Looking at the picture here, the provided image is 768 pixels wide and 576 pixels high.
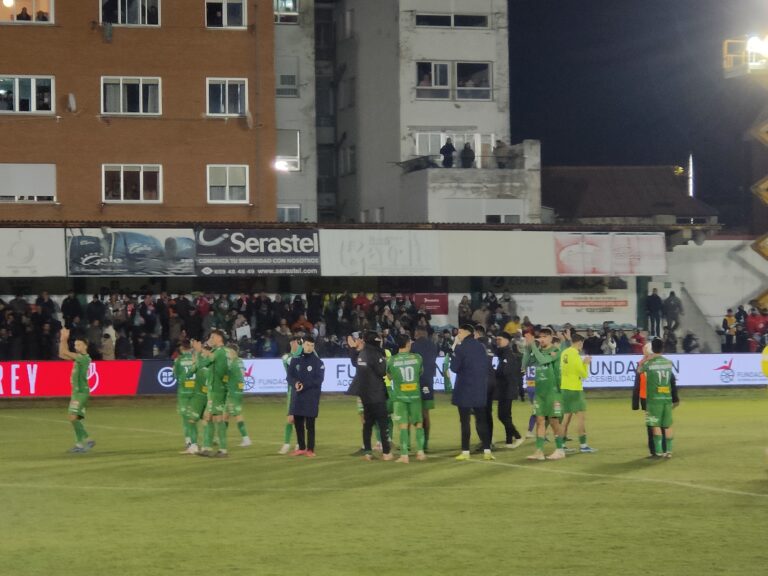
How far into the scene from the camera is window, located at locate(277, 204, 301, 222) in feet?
196

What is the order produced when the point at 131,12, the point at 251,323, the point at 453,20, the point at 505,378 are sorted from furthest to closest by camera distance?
the point at 453,20 → the point at 131,12 → the point at 251,323 → the point at 505,378

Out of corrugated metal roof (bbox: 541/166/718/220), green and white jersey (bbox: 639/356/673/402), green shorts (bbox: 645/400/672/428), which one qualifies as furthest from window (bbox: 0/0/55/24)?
corrugated metal roof (bbox: 541/166/718/220)

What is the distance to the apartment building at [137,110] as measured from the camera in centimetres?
Result: 4938

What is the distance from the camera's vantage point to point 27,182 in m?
49.4

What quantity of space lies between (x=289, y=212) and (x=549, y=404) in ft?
127

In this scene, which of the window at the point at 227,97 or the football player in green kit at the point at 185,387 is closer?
the football player in green kit at the point at 185,387

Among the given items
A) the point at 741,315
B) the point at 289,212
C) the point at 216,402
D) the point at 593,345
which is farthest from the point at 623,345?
the point at 216,402

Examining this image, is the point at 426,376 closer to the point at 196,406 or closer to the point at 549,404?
the point at 549,404

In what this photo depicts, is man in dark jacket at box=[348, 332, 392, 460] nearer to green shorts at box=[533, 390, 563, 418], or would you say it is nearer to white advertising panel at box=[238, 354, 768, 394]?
green shorts at box=[533, 390, 563, 418]

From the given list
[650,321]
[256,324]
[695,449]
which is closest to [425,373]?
[695,449]

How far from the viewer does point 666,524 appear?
48.6 ft

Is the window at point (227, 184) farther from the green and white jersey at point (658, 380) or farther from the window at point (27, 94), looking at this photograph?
the green and white jersey at point (658, 380)

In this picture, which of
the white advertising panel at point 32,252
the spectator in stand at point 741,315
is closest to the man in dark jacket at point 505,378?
the white advertising panel at point 32,252

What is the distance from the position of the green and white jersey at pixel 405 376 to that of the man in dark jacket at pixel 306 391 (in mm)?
1409
